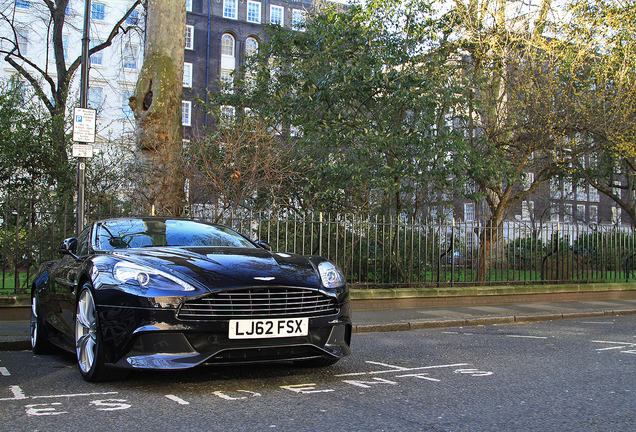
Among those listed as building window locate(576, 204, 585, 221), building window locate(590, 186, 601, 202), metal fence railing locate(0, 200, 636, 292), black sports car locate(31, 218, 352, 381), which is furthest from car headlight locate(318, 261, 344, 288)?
building window locate(590, 186, 601, 202)

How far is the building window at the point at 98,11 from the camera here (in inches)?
1596

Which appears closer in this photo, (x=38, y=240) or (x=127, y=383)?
(x=127, y=383)

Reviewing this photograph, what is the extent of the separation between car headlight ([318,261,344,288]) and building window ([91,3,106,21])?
129 ft

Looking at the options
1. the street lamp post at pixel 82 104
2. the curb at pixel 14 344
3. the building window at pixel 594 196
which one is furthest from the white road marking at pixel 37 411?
the building window at pixel 594 196

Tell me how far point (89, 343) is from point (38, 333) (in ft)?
6.82

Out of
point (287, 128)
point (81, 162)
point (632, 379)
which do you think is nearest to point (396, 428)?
point (632, 379)

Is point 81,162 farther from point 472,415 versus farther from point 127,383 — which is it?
point 472,415

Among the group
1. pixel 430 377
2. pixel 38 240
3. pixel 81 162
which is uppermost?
pixel 81 162

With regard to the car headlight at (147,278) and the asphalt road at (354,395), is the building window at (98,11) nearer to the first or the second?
the asphalt road at (354,395)

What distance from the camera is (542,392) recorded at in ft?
16.4

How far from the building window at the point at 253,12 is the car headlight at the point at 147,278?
43.6 m

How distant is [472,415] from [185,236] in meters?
3.28

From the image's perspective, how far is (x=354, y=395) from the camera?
4.72 m

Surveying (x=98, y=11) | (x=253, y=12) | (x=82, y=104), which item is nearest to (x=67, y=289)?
(x=82, y=104)
